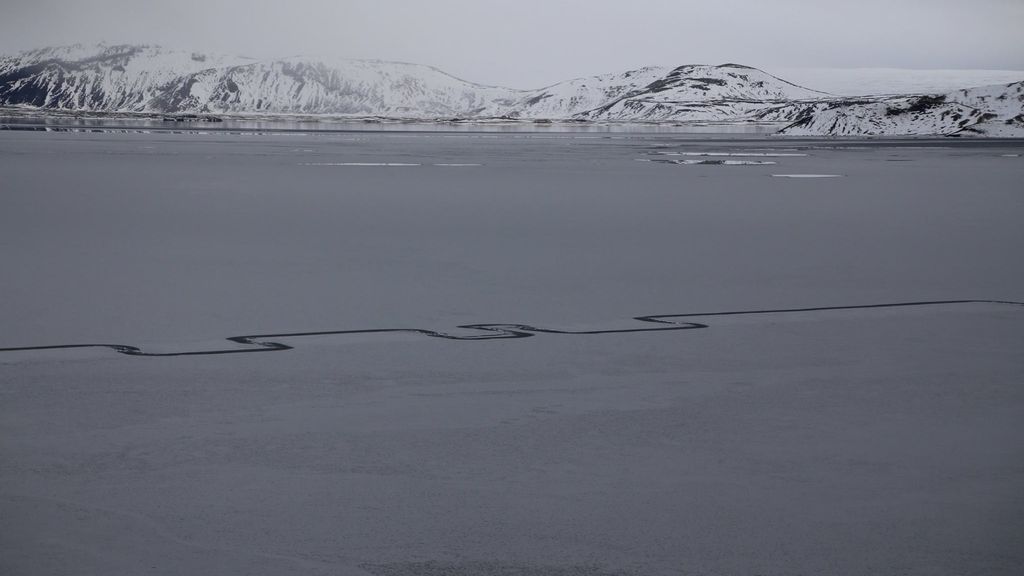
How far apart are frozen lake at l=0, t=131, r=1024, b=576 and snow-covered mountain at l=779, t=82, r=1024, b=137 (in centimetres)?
8643

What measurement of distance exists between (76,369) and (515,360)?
192 centimetres

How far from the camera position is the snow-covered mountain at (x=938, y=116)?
3627 inches

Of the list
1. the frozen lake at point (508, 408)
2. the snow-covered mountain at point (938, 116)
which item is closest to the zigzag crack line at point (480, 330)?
the frozen lake at point (508, 408)

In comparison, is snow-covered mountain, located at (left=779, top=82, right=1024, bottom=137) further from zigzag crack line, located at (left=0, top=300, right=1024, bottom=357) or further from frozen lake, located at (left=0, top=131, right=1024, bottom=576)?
zigzag crack line, located at (left=0, top=300, right=1024, bottom=357)

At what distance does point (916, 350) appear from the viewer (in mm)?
6219

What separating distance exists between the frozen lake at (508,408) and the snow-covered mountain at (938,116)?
86430 mm

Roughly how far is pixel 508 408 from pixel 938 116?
10246 centimetres

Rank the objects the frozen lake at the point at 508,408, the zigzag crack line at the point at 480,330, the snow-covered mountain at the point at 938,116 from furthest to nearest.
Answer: the snow-covered mountain at the point at 938,116 → the zigzag crack line at the point at 480,330 → the frozen lake at the point at 508,408

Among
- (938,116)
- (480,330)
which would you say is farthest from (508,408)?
(938,116)

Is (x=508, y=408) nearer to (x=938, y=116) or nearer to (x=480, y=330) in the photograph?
(x=480, y=330)

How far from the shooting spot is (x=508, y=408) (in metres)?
4.86

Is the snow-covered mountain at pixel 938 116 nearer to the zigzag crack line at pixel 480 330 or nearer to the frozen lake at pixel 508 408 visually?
the frozen lake at pixel 508 408

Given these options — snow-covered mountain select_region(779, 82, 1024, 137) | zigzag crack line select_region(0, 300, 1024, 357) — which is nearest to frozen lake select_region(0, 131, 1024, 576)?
zigzag crack line select_region(0, 300, 1024, 357)

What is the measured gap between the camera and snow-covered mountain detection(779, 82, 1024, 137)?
92.1 metres
